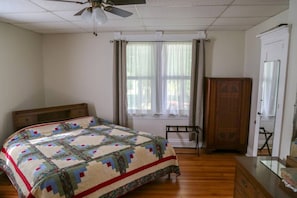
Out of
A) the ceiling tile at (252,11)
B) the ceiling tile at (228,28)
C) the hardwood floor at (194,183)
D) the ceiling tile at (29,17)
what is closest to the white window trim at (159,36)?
the ceiling tile at (228,28)

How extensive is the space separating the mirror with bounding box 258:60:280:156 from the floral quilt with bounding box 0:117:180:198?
4.12ft

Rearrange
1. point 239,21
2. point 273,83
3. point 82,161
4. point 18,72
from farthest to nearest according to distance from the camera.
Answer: point 18,72
point 239,21
point 273,83
point 82,161

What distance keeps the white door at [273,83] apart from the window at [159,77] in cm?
140

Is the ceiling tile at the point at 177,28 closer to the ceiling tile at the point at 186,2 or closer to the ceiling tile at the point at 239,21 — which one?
the ceiling tile at the point at 239,21

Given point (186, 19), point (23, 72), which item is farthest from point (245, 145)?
point (23, 72)

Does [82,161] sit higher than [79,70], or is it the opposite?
[79,70]

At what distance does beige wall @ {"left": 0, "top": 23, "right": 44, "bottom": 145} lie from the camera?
3.10 metres

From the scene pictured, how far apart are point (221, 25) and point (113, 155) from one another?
276cm

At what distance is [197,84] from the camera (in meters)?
3.87

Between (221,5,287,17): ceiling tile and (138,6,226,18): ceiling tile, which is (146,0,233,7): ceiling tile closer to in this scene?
(138,6,226,18): ceiling tile

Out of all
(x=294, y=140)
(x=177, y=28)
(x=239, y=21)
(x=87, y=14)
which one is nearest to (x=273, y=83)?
(x=294, y=140)

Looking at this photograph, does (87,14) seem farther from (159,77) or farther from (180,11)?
(159,77)

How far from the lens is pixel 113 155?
7.77ft

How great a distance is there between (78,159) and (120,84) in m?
1.98
